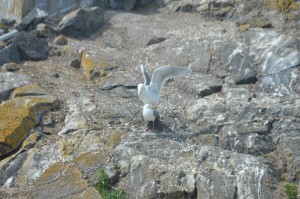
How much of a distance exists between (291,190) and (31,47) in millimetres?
7138

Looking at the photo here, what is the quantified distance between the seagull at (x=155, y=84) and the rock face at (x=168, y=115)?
0.51 metres

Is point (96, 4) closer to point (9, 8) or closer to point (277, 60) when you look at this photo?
point (9, 8)

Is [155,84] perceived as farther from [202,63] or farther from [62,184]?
[62,184]

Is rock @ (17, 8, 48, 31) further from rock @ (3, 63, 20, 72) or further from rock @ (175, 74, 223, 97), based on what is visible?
rock @ (175, 74, 223, 97)

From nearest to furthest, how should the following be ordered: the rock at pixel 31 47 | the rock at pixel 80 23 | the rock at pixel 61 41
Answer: the rock at pixel 31 47, the rock at pixel 61 41, the rock at pixel 80 23

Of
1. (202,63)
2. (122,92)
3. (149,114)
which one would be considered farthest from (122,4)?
(149,114)

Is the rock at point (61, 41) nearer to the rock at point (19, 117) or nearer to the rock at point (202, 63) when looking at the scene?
the rock at point (19, 117)

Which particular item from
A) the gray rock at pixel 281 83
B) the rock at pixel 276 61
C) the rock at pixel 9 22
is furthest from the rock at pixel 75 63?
the gray rock at pixel 281 83

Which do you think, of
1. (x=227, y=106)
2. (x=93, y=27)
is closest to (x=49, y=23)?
(x=93, y=27)

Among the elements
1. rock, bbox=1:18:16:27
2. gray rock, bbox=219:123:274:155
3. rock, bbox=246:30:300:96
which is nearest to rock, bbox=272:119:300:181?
gray rock, bbox=219:123:274:155

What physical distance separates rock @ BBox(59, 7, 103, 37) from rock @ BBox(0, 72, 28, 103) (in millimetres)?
2790

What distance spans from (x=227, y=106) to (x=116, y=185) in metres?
2.72

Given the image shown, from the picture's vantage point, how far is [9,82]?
13.4m

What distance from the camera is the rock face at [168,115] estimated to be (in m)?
10.8
